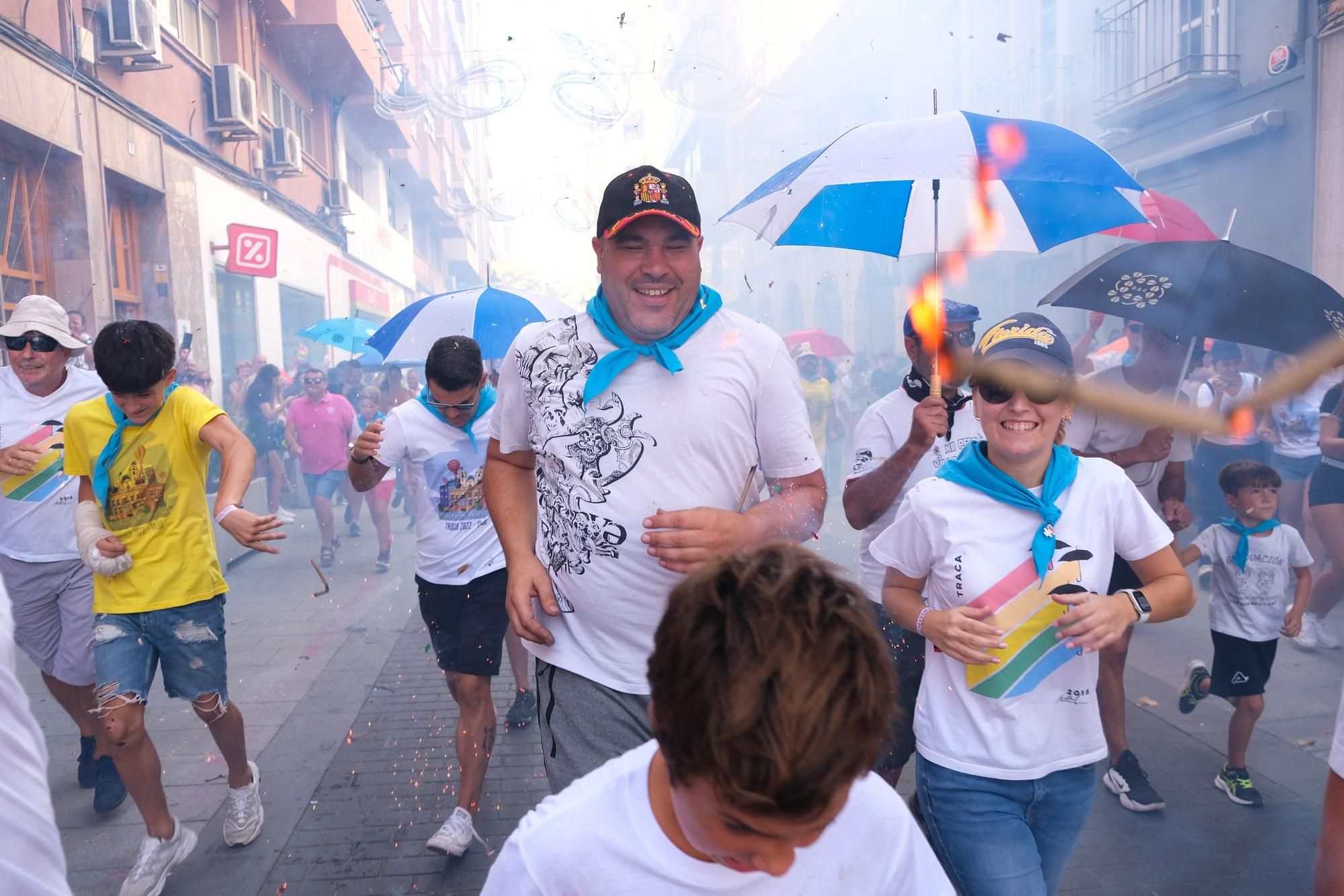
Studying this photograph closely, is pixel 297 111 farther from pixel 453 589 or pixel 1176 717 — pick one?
pixel 1176 717

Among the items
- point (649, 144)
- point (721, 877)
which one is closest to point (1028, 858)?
point (721, 877)

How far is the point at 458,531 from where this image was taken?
426 centimetres

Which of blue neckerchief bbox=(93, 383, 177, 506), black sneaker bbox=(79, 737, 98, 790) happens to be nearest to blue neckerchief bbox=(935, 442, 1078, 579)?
blue neckerchief bbox=(93, 383, 177, 506)

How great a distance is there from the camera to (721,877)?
123 cm

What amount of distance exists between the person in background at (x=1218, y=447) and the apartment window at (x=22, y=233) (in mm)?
9941

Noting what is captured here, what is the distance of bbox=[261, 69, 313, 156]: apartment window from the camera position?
15.0 meters

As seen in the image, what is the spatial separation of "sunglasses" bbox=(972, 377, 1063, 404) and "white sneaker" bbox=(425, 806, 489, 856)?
2596 mm

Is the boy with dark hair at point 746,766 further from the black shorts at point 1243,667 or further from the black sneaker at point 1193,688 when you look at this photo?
the black sneaker at point 1193,688

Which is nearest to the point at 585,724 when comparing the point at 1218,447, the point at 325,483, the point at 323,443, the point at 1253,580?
the point at 1253,580

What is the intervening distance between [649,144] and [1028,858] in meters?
13.4

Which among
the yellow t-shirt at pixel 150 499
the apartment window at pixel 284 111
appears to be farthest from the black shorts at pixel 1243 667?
the apartment window at pixel 284 111

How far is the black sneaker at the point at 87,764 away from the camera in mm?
4289

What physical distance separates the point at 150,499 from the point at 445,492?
121 centimetres

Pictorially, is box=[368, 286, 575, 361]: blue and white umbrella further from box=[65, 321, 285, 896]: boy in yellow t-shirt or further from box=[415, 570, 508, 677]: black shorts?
box=[65, 321, 285, 896]: boy in yellow t-shirt
